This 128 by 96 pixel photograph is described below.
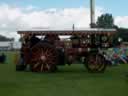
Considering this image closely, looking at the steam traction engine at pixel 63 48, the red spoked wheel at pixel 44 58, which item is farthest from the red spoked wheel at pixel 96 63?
the red spoked wheel at pixel 44 58

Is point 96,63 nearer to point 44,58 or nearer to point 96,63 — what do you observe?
point 96,63

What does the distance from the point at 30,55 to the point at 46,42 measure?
101cm

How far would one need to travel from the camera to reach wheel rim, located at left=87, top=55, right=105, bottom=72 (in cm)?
2344

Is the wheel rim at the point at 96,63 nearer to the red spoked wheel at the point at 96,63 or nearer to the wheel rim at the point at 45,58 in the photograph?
the red spoked wheel at the point at 96,63

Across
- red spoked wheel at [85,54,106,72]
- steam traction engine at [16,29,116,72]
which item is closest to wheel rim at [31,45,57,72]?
steam traction engine at [16,29,116,72]

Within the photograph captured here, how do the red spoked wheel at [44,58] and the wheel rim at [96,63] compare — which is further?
the red spoked wheel at [44,58]

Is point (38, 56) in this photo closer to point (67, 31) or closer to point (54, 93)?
point (67, 31)

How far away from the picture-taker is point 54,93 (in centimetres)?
1374

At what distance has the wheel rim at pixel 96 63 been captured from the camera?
76.9ft

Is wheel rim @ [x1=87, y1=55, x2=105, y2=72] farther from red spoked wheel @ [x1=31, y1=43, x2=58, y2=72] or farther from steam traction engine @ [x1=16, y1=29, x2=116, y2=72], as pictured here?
red spoked wheel @ [x1=31, y1=43, x2=58, y2=72]

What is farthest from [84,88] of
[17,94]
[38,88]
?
[17,94]

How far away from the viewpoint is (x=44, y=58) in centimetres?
2373

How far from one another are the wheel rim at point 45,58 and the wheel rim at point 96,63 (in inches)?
68.0

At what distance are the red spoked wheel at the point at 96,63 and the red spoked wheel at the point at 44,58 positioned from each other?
5.39 ft
